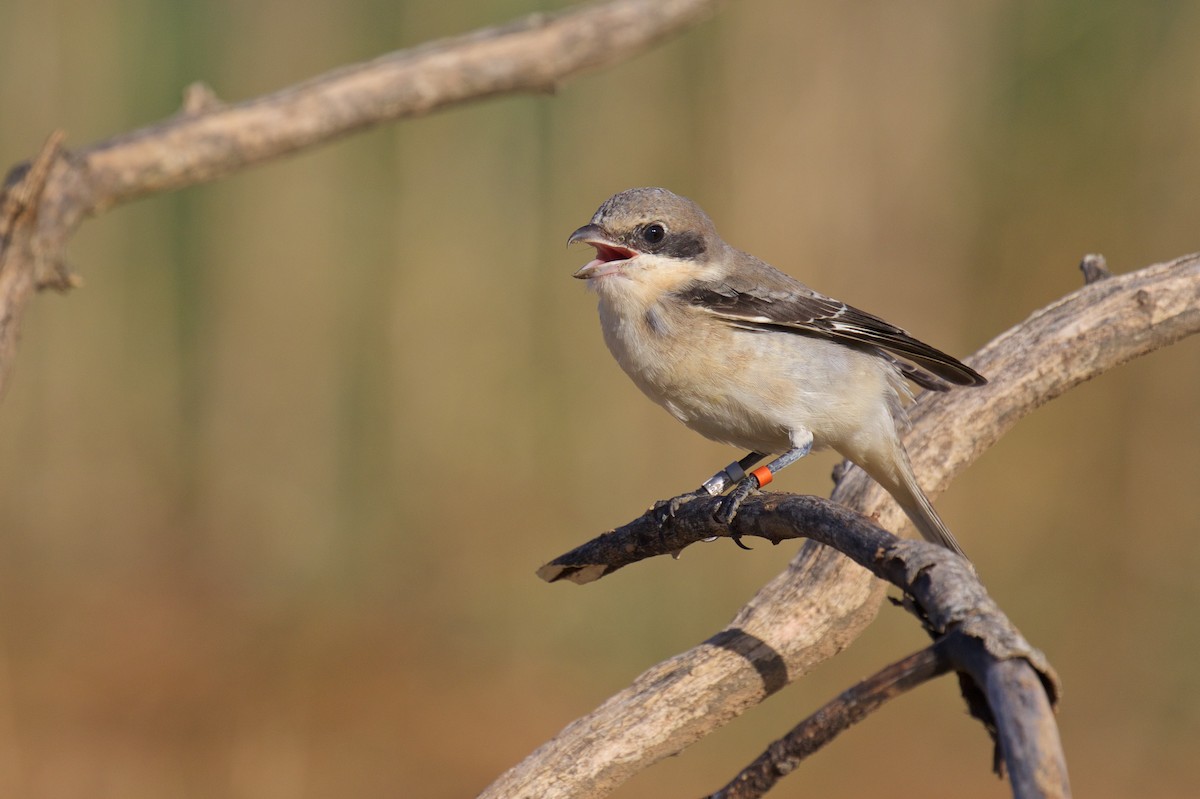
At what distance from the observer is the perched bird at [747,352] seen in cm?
362

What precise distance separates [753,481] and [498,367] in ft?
12.5

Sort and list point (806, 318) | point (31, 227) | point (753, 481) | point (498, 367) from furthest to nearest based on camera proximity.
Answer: point (498, 367) < point (31, 227) < point (806, 318) < point (753, 481)

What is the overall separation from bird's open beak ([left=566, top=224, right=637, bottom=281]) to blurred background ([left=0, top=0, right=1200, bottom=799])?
10.0 ft

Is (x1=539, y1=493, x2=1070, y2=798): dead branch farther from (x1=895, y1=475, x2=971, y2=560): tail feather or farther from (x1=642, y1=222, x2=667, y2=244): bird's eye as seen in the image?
(x1=642, y1=222, x2=667, y2=244): bird's eye

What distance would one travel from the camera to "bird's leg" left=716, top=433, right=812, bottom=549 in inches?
121

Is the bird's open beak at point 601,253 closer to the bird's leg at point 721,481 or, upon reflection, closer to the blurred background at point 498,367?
the bird's leg at point 721,481

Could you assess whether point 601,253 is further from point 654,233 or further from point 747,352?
point 747,352

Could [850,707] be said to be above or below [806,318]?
below

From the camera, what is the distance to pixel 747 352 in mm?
3650

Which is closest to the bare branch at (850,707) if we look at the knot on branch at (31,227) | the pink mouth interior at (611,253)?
the pink mouth interior at (611,253)

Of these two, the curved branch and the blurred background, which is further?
the blurred background

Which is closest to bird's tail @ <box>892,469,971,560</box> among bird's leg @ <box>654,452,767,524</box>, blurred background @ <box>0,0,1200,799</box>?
bird's leg @ <box>654,452,767,524</box>

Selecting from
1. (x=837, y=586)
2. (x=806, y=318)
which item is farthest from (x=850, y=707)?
(x=806, y=318)

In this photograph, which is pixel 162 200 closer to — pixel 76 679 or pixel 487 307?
pixel 487 307
